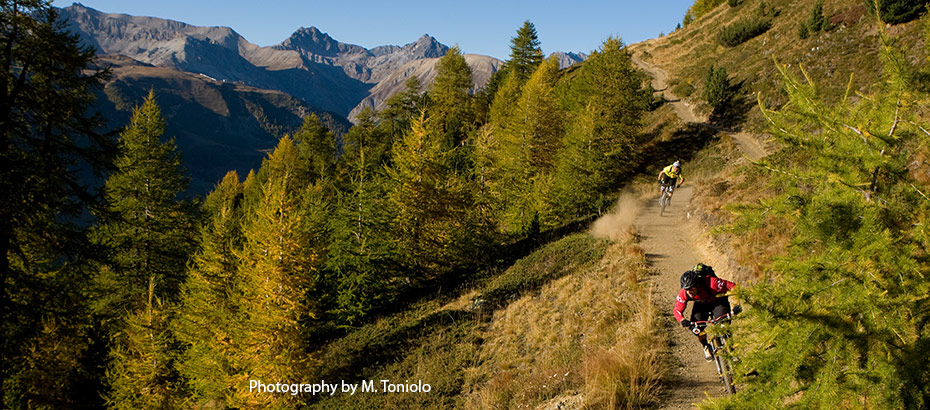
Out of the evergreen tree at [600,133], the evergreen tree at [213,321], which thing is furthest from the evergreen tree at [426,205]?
the evergreen tree at [213,321]

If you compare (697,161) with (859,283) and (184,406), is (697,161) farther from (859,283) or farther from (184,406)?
(184,406)

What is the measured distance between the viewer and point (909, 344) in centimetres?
380

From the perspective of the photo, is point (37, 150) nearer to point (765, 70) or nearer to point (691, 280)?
point (691, 280)

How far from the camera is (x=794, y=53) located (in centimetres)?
3400

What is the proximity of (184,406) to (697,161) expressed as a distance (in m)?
33.2

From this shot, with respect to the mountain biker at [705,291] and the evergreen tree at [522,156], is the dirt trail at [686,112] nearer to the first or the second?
the mountain biker at [705,291]

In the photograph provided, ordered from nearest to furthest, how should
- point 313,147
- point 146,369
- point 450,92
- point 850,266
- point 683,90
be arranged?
1. point 850,266
2. point 146,369
3. point 683,90
4. point 450,92
5. point 313,147

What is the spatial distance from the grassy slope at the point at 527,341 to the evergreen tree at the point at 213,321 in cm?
344

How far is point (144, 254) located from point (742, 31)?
54.8m

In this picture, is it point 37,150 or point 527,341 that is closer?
point 37,150

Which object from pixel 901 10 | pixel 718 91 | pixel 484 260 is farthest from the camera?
pixel 718 91

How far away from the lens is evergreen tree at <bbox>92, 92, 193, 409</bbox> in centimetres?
1560

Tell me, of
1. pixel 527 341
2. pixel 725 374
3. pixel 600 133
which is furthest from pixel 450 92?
pixel 725 374

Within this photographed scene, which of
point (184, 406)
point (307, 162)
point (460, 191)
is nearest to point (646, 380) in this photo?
point (460, 191)
